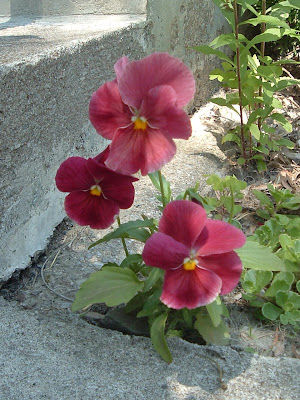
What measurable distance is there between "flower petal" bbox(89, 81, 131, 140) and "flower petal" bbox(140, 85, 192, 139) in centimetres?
7

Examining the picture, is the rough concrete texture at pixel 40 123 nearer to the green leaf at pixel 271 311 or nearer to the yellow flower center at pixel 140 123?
the yellow flower center at pixel 140 123


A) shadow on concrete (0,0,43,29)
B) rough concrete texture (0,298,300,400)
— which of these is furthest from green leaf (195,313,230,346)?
shadow on concrete (0,0,43,29)

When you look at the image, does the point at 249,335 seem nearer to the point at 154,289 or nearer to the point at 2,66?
the point at 154,289

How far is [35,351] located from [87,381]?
0.68 ft

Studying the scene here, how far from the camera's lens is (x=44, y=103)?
200cm

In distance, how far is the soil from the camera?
1737 millimetres

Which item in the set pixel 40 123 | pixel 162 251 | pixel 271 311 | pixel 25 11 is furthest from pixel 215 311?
pixel 25 11


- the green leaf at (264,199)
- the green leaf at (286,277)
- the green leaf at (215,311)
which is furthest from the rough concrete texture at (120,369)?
the green leaf at (264,199)

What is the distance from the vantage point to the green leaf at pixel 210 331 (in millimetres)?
1567

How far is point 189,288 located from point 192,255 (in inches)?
3.2

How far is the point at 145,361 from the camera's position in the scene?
1.46 meters

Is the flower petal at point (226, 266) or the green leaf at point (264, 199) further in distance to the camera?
the green leaf at point (264, 199)

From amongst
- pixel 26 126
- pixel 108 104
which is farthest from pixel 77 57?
pixel 108 104

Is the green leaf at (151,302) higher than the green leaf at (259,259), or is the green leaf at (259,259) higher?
the green leaf at (259,259)
